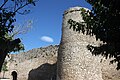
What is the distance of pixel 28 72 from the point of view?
2327 cm

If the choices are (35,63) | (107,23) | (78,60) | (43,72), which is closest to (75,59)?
(78,60)

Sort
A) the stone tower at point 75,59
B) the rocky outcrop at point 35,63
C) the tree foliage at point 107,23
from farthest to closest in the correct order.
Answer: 1. the rocky outcrop at point 35,63
2. the stone tower at point 75,59
3. the tree foliage at point 107,23

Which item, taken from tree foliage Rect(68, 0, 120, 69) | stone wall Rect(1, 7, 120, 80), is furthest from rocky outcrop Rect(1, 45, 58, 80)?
tree foliage Rect(68, 0, 120, 69)

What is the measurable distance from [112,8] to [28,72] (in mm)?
18563

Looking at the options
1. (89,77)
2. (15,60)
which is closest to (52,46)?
(15,60)

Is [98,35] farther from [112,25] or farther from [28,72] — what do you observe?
[28,72]

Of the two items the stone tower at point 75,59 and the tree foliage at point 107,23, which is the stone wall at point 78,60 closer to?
the stone tower at point 75,59

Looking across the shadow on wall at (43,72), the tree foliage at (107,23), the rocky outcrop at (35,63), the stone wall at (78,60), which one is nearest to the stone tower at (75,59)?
the stone wall at (78,60)

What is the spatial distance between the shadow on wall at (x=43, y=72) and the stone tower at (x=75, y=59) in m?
5.47

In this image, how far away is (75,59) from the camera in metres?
15.1

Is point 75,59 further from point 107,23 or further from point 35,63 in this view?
point 107,23

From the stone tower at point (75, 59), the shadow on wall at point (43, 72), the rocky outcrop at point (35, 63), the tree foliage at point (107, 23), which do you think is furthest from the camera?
the rocky outcrop at point (35, 63)

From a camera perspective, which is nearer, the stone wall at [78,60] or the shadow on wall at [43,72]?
the stone wall at [78,60]

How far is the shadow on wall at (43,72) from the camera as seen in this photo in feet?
69.7
